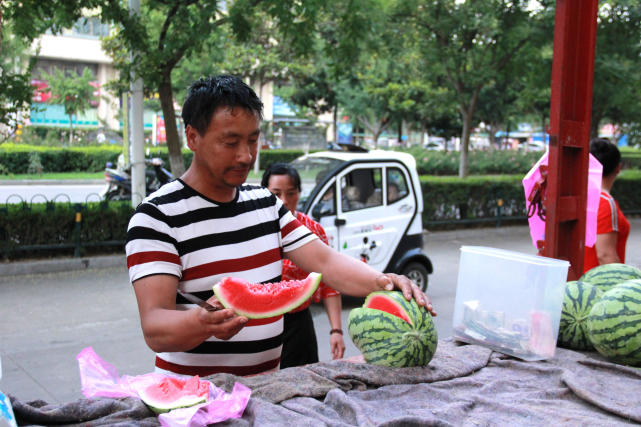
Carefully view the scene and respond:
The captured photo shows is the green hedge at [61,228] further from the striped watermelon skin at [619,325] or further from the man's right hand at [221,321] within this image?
the striped watermelon skin at [619,325]

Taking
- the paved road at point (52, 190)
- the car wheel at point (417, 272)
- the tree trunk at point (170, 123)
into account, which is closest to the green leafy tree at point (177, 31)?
the tree trunk at point (170, 123)

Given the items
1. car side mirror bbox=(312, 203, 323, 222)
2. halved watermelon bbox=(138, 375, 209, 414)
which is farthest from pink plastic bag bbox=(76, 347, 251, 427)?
car side mirror bbox=(312, 203, 323, 222)

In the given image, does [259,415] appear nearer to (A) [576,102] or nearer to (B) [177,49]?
(A) [576,102]

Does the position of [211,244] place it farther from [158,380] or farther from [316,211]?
[316,211]

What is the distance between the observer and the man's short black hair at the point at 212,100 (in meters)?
2.20

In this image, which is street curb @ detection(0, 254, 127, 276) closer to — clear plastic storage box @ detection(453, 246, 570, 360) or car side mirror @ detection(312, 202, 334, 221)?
→ car side mirror @ detection(312, 202, 334, 221)

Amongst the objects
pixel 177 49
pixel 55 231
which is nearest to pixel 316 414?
pixel 177 49

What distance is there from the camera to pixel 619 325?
9.14ft

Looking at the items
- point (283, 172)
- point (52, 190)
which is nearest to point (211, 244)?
point (283, 172)

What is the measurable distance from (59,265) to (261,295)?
8770 mm

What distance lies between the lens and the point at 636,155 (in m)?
33.4

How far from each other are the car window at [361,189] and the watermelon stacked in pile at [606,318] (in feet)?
17.2

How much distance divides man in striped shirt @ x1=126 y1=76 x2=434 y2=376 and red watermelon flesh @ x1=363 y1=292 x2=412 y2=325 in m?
0.05

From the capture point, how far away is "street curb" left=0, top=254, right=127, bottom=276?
953 cm
